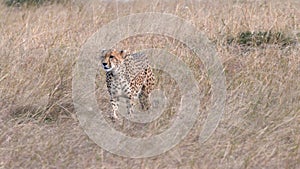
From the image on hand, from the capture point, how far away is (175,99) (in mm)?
3432

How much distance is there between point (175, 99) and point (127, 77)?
344mm

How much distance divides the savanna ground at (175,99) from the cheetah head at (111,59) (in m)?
0.31

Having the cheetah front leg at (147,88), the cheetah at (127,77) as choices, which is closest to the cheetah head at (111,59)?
the cheetah at (127,77)

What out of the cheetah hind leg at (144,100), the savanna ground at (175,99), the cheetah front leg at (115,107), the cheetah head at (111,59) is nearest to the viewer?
the savanna ground at (175,99)

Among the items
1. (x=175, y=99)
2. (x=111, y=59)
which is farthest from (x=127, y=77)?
(x=175, y=99)

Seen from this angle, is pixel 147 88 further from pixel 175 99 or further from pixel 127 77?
pixel 175 99

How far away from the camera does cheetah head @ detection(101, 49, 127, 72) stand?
338 cm

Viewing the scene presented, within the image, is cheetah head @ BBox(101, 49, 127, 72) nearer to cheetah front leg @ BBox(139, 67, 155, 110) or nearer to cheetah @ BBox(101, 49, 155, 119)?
cheetah @ BBox(101, 49, 155, 119)

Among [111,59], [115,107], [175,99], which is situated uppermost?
[111,59]

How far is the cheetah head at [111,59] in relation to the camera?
338 cm

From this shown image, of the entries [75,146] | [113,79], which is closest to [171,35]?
[113,79]

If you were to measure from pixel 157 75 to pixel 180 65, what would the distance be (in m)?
0.17

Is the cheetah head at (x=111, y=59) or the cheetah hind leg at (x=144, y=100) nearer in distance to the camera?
the cheetah head at (x=111, y=59)

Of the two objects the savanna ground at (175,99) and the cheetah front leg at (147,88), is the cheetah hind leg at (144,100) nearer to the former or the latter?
the cheetah front leg at (147,88)
